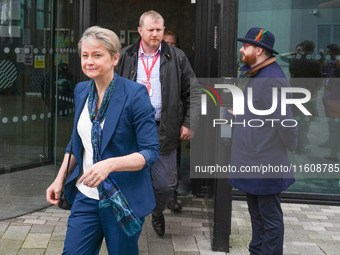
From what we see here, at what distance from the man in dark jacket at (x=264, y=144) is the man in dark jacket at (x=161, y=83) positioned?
857mm

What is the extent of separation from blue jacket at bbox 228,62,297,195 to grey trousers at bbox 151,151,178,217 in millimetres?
867

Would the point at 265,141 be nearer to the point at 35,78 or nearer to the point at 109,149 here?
the point at 109,149

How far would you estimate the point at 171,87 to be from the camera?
188 inches

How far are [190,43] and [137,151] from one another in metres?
6.51

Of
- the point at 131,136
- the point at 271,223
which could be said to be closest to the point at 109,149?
the point at 131,136

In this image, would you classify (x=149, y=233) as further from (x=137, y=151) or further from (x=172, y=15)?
(x=172, y=15)

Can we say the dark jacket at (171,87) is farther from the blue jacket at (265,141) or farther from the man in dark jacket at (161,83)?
the blue jacket at (265,141)

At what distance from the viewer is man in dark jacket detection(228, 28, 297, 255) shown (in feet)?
12.4

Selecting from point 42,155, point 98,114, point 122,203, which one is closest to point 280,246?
point 122,203

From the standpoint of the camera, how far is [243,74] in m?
4.04

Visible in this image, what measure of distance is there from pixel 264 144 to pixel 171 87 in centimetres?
119

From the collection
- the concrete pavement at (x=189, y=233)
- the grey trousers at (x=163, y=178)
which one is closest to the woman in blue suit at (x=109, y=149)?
the grey trousers at (x=163, y=178)

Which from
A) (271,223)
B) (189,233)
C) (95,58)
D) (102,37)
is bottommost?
Result: (189,233)

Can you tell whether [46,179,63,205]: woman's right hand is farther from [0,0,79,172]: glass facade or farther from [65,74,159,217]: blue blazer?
[0,0,79,172]: glass facade
